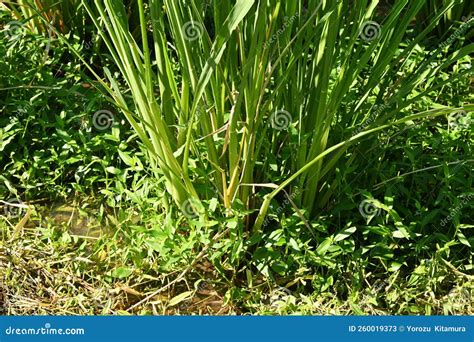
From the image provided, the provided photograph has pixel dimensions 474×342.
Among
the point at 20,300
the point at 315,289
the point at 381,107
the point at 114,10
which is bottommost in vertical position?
the point at 315,289

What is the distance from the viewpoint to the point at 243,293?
2109 millimetres

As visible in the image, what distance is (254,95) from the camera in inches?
74.7

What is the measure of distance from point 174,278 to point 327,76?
69cm

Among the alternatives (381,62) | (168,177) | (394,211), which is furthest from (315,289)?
(381,62)

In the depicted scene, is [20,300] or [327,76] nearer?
[327,76]

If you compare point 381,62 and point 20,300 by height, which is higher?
point 381,62

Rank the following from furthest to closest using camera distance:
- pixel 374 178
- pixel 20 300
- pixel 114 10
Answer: pixel 374 178 < pixel 20 300 < pixel 114 10

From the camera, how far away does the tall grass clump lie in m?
1.86

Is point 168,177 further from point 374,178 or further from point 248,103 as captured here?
point 374,178

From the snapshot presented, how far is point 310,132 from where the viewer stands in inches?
81.8

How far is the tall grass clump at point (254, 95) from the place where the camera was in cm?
186

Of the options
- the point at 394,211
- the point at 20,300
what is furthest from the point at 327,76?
the point at 20,300

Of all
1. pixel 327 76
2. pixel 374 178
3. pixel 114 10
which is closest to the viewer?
pixel 114 10

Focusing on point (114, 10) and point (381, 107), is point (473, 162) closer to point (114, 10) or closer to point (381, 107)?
point (381, 107)
